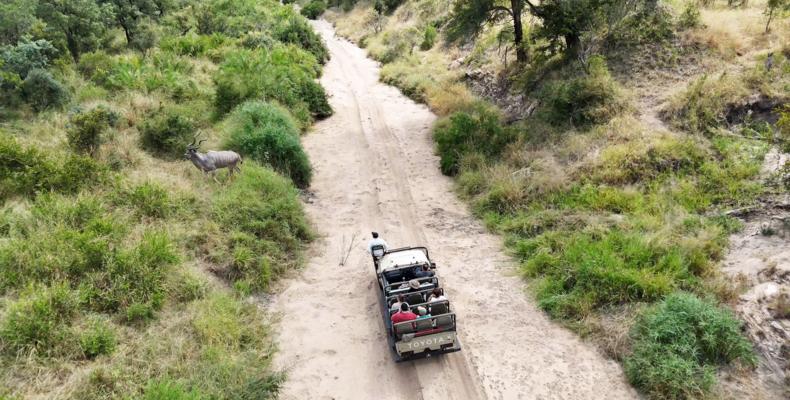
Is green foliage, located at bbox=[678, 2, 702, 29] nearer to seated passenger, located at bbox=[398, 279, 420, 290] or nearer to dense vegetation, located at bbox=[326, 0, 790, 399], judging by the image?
dense vegetation, located at bbox=[326, 0, 790, 399]

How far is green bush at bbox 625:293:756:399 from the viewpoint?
755cm

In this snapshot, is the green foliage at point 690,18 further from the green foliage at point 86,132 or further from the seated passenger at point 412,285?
the green foliage at point 86,132

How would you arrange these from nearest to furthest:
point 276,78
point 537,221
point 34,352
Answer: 1. point 34,352
2. point 537,221
3. point 276,78

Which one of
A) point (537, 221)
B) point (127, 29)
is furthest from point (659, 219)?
point (127, 29)

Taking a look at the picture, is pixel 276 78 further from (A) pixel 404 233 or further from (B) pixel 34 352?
(B) pixel 34 352

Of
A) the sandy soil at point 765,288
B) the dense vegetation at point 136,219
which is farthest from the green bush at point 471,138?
the sandy soil at point 765,288

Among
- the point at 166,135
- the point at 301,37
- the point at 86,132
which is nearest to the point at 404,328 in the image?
the point at 86,132

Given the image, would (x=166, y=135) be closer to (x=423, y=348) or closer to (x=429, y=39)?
(x=423, y=348)

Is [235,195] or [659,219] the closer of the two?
[659,219]

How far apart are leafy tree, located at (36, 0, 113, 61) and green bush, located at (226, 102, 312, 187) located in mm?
11393

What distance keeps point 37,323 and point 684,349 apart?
10510mm

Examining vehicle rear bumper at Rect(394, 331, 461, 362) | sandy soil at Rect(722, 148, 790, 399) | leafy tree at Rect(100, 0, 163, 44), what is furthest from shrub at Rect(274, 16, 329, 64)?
sandy soil at Rect(722, 148, 790, 399)

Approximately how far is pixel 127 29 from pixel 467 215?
22.3 m

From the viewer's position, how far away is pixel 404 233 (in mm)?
12969
